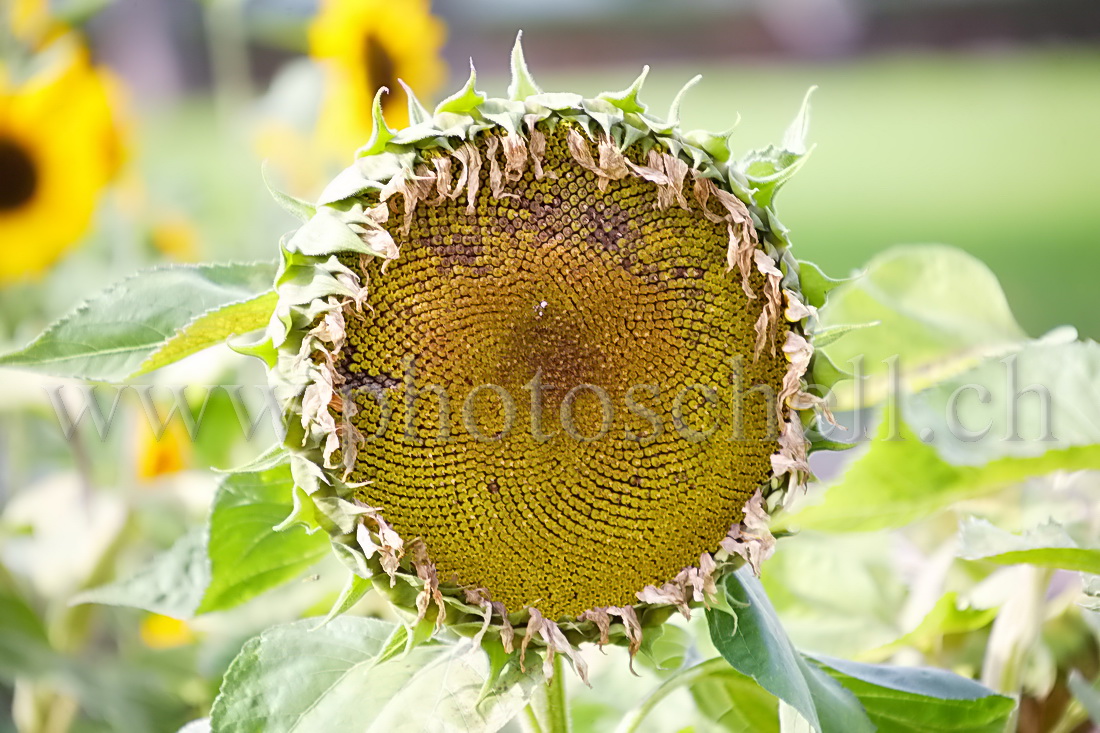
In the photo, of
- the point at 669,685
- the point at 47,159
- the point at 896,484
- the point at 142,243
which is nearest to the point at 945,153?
the point at 142,243

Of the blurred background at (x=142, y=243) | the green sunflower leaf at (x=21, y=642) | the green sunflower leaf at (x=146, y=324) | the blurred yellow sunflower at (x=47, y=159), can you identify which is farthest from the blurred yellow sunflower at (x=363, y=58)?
the green sunflower leaf at (x=146, y=324)

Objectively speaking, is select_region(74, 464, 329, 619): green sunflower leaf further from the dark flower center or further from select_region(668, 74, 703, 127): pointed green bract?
the dark flower center

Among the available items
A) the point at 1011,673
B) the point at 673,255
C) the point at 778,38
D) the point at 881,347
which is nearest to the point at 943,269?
the point at 881,347

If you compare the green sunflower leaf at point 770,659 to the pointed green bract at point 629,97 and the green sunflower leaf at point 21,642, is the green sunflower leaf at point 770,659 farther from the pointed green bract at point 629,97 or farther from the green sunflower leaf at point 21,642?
the green sunflower leaf at point 21,642

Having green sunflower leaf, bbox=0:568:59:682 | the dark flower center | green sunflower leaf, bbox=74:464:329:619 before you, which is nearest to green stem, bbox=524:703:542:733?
green sunflower leaf, bbox=74:464:329:619

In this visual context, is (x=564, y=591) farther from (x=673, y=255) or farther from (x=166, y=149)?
(x=166, y=149)

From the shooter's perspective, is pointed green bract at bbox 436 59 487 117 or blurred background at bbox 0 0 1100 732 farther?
blurred background at bbox 0 0 1100 732
